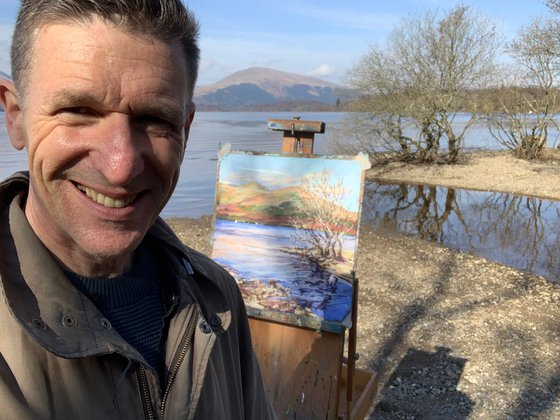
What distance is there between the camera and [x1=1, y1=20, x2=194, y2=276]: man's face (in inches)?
43.8

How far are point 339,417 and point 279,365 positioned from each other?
1.92 ft

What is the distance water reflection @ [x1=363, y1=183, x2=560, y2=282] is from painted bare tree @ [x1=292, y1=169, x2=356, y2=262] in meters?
6.45

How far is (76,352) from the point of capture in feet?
3.39

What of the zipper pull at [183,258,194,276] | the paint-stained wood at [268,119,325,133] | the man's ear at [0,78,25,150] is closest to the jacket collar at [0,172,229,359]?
the man's ear at [0,78,25,150]

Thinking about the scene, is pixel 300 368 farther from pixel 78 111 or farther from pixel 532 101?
pixel 532 101

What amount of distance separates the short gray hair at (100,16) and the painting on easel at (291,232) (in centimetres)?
284

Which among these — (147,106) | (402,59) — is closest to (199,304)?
(147,106)

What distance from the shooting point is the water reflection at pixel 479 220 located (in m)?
10.2

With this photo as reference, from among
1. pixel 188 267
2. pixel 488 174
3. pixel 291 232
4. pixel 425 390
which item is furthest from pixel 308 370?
pixel 488 174

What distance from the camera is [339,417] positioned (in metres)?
3.63

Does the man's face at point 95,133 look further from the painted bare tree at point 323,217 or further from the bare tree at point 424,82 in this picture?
the bare tree at point 424,82

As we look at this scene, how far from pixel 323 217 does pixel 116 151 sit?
9.76ft

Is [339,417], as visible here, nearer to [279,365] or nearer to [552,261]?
[279,365]

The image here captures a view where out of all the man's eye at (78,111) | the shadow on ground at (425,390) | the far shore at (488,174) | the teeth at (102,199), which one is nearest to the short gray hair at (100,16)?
the man's eye at (78,111)
